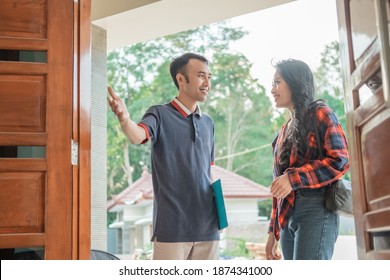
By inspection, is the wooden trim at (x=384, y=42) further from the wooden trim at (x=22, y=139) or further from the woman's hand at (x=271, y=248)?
the wooden trim at (x=22, y=139)

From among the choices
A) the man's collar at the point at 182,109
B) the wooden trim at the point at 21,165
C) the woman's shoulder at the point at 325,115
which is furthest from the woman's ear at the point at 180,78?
the wooden trim at the point at 21,165

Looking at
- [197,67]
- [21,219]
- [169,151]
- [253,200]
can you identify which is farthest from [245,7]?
[253,200]

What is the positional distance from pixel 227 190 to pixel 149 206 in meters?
1.87

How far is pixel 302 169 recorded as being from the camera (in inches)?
88.6

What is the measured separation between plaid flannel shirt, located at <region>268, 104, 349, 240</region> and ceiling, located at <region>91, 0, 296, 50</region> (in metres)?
1.30

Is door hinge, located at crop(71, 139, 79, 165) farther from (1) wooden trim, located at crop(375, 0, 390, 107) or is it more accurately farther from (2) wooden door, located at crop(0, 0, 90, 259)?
(1) wooden trim, located at crop(375, 0, 390, 107)

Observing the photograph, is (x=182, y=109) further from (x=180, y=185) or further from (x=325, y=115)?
(x=325, y=115)

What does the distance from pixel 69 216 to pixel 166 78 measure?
11.3 metres

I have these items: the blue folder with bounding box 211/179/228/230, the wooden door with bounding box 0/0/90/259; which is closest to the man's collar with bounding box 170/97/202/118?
the blue folder with bounding box 211/179/228/230

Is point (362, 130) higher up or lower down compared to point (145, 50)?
lower down

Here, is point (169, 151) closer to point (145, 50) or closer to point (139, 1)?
point (139, 1)

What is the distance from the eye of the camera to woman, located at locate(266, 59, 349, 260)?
87.2 inches

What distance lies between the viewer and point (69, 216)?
2.26 metres

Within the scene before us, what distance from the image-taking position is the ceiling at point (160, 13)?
3.38m
